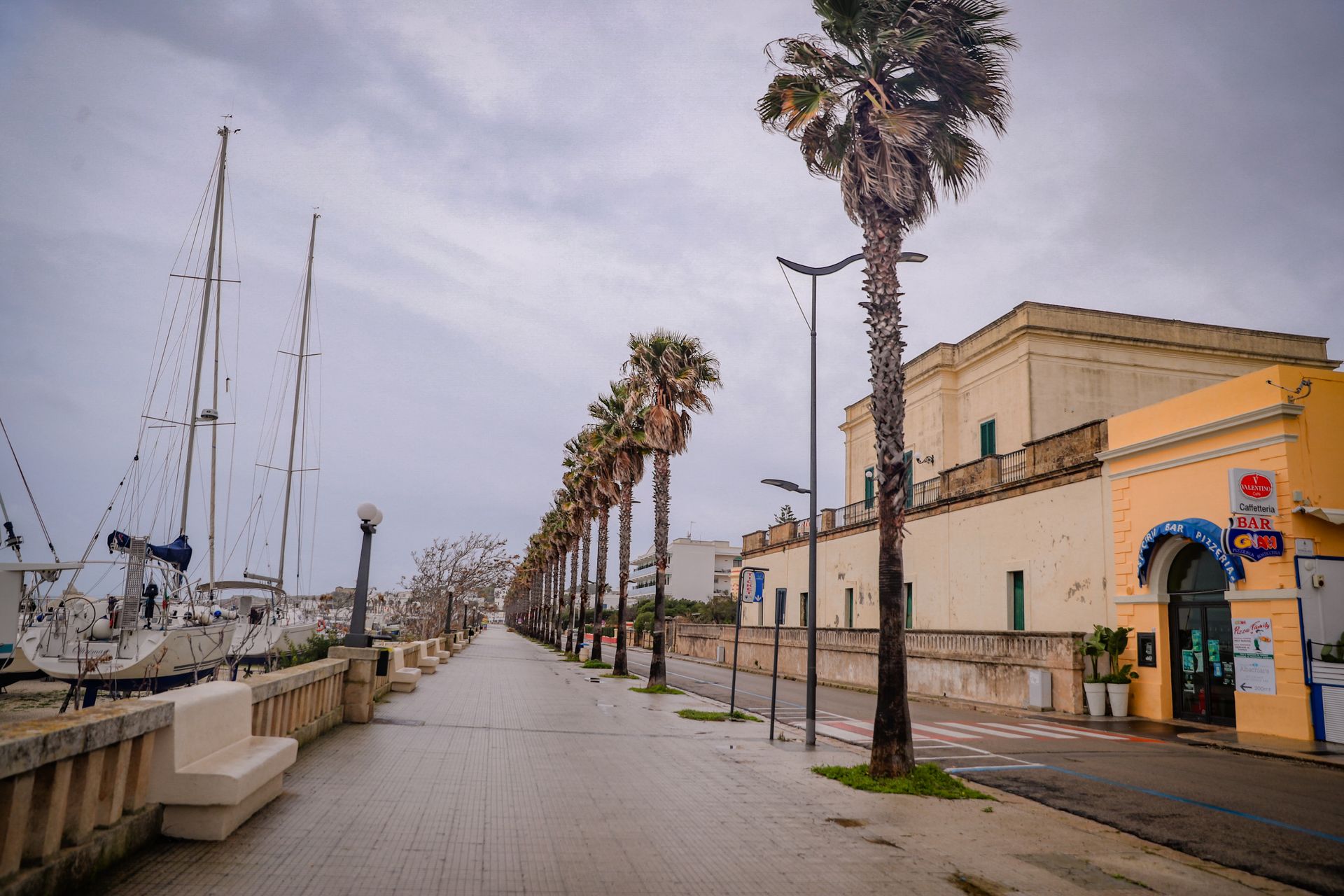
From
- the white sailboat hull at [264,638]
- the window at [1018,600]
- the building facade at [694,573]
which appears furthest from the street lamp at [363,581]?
the building facade at [694,573]

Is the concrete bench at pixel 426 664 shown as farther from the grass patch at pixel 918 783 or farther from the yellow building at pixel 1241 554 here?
the yellow building at pixel 1241 554

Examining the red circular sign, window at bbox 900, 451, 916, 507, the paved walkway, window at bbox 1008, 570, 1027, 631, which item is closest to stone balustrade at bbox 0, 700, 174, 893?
the paved walkway

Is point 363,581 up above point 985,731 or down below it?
above

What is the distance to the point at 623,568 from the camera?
1289 inches

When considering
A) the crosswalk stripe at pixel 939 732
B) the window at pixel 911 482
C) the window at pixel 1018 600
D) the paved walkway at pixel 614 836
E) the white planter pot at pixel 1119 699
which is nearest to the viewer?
the paved walkway at pixel 614 836

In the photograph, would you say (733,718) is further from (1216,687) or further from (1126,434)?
(1126,434)

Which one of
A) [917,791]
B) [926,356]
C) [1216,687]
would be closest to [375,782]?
[917,791]

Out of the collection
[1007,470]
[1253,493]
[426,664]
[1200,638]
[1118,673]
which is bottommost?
Result: [426,664]

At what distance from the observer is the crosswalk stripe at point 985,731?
17.4 m

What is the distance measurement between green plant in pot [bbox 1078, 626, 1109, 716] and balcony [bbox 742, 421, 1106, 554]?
4904 millimetres

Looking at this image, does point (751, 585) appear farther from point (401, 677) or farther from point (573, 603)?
point (573, 603)

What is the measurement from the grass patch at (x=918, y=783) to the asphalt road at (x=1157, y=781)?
3.44 feet

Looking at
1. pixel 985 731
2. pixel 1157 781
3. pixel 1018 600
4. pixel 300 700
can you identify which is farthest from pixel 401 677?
pixel 1018 600

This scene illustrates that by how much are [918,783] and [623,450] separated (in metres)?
23.9
